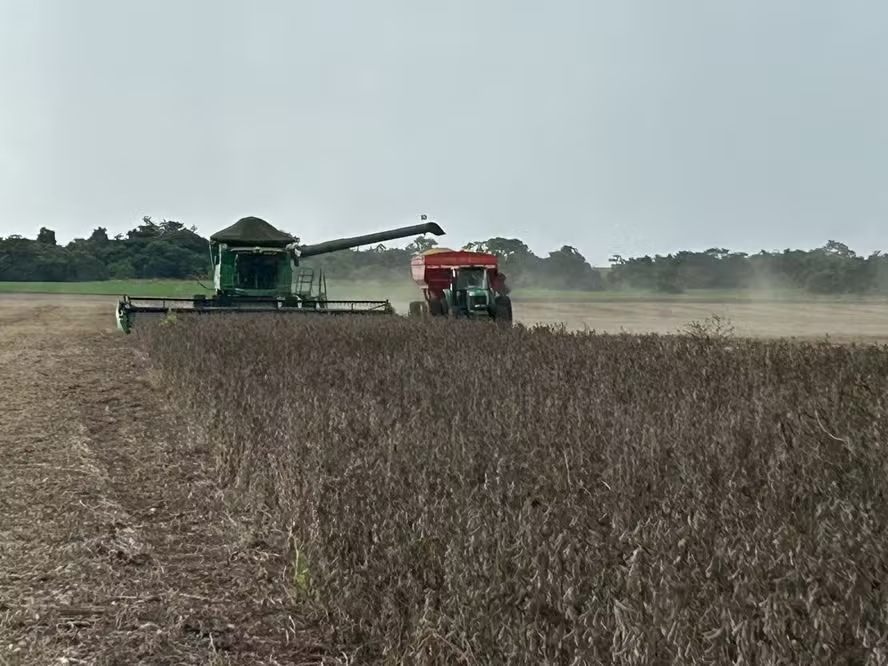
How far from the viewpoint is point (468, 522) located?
9.43ft

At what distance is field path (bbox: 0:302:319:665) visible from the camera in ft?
9.84

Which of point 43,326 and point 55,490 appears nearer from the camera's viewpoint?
point 55,490

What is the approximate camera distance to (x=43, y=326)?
75.3ft

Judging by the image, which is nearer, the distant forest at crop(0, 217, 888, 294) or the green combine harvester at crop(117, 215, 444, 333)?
the green combine harvester at crop(117, 215, 444, 333)

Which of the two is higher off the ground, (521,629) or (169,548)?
(521,629)

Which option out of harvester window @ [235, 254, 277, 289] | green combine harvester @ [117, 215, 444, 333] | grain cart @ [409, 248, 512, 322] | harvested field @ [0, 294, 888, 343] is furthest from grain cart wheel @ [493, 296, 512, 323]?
harvester window @ [235, 254, 277, 289]

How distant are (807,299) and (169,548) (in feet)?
122

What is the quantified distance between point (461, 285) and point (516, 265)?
3024cm

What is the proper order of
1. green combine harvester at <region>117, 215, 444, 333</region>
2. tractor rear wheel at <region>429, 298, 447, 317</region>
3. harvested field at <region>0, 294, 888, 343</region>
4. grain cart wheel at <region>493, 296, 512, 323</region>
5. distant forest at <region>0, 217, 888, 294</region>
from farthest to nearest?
1. distant forest at <region>0, 217, 888, 294</region>
2. harvested field at <region>0, 294, 888, 343</region>
3. tractor rear wheel at <region>429, 298, 447, 317</region>
4. green combine harvester at <region>117, 215, 444, 333</region>
5. grain cart wheel at <region>493, 296, 512, 323</region>

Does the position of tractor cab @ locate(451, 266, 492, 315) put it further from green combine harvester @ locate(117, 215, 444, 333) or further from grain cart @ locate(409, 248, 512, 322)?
green combine harvester @ locate(117, 215, 444, 333)

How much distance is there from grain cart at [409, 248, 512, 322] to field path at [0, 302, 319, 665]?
435 inches

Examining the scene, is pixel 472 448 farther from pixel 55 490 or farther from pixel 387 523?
pixel 55 490

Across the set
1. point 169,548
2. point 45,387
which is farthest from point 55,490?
point 45,387

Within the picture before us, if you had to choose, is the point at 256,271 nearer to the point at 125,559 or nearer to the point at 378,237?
the point at 378,237
